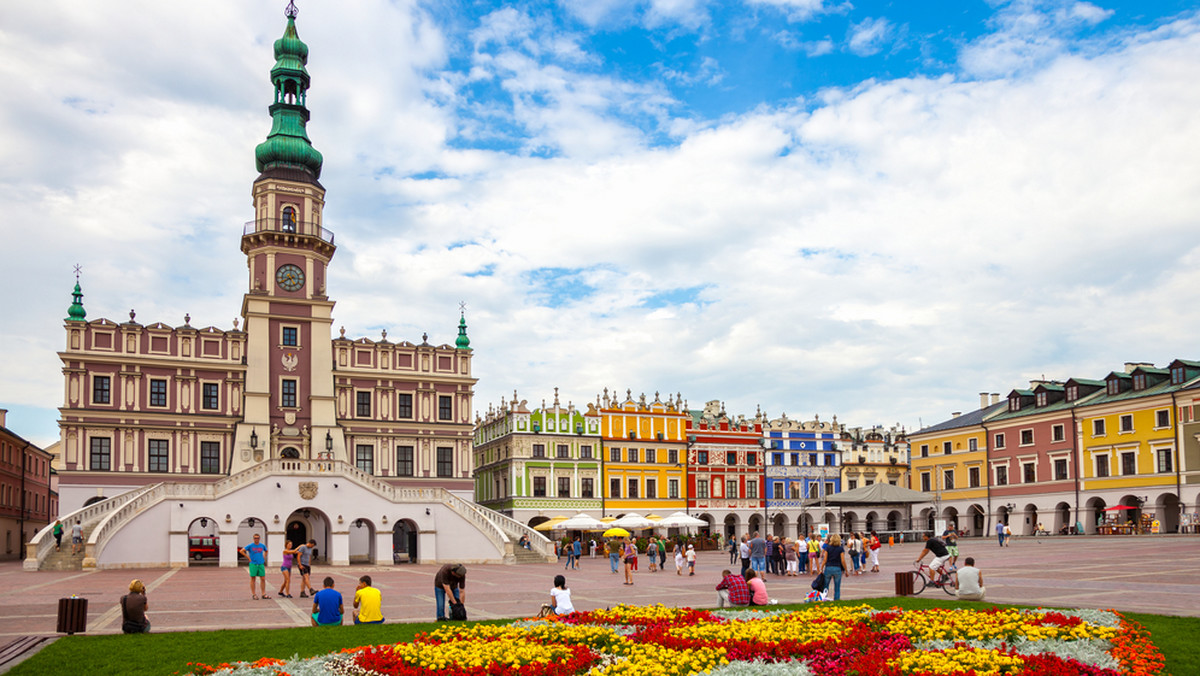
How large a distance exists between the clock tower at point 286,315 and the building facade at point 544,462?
17.7 meters

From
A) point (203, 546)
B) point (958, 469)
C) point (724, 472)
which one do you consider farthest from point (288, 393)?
point (958, 469)

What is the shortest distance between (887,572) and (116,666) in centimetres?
2829

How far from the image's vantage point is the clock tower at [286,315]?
5750 cm

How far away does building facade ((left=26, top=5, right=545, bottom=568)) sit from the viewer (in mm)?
48750

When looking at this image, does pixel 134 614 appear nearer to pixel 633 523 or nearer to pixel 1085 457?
pixel 633 523

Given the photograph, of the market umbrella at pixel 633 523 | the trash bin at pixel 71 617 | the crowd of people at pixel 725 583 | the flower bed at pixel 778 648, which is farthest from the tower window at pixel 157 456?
the flower bed at pixel 778 648

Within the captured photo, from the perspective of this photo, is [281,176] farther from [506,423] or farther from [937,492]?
[937,492]

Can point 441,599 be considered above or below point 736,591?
A: above

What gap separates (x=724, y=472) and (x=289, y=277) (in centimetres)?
4141

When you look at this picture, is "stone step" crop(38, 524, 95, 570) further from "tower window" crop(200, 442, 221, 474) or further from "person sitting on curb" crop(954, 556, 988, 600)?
"person sitting on curb" crop(954, 556, 988, 600)

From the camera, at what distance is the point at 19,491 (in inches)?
2894

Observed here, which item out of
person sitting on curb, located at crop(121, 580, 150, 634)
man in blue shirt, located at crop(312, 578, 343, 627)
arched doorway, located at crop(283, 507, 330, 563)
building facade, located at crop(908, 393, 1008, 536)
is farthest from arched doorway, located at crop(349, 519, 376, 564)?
building facade, located at crop(908, 393, 1008, 536)

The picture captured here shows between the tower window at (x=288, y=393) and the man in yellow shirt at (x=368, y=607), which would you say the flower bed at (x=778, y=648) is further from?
the tower window at (x=288, y=393)

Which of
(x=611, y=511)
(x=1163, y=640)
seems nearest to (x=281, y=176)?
(x=611, y=511)
